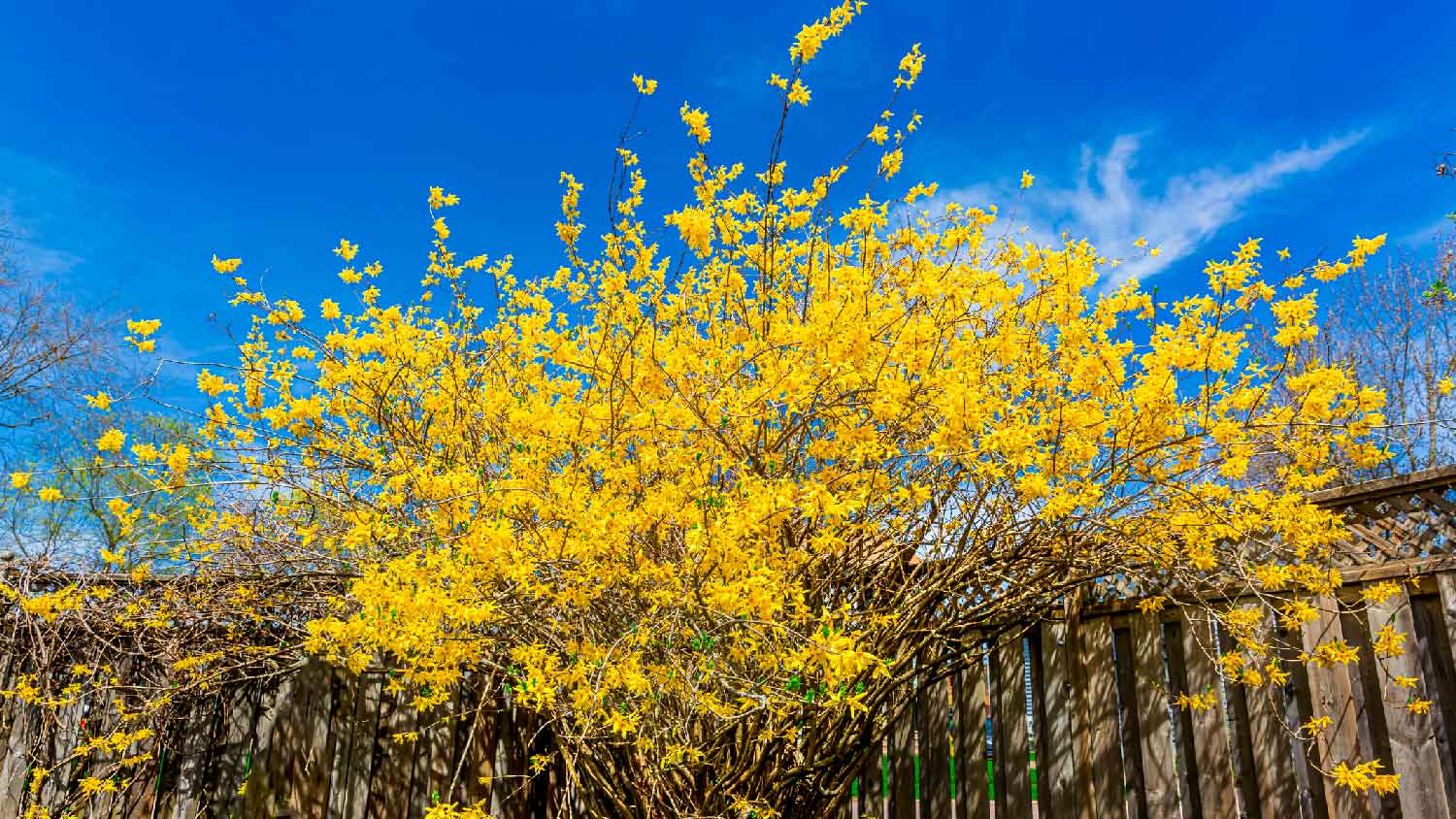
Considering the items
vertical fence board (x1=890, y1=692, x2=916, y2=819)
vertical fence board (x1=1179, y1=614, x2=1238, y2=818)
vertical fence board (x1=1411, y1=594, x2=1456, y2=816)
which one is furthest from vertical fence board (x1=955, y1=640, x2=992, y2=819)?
vertical fence board (x1=1411, y1=594, x2=1456, y2=816)

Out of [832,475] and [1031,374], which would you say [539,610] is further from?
[1031,374]

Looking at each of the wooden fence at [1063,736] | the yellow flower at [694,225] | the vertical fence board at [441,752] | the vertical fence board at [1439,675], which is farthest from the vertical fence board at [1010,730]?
the vertical fence board at [441,752]

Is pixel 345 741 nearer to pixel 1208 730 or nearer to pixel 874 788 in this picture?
pixel 874 788

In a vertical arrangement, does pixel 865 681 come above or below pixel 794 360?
below

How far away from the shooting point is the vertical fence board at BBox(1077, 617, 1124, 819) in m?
3.35

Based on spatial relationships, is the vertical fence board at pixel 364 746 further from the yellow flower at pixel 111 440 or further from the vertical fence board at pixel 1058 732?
the vertical fence board at pixel 1058 732

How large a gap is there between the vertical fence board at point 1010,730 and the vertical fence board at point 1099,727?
0.23 meters

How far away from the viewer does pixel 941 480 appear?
3.30m

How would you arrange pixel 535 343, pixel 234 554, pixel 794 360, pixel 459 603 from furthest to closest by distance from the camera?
1. pixel 234 554
2. pixel 535 343
3. pixel 794 360
4. pixel 459 603

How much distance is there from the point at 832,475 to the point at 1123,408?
104 cm

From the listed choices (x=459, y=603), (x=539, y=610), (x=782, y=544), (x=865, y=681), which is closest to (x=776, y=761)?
(x=865, y=681)

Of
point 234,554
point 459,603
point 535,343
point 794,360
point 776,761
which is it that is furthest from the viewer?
point 234,554

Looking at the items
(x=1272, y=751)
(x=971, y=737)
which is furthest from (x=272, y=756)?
(x=1272, y=751)

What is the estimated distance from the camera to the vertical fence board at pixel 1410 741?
2.73 metres
